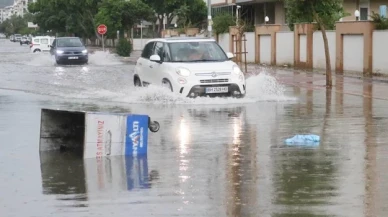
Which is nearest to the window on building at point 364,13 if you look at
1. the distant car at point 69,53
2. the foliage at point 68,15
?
the distant car at point 69,53

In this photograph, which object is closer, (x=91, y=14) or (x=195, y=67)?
(x=195, y=67)

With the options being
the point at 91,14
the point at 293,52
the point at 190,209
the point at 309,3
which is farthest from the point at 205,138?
the point at 91,14

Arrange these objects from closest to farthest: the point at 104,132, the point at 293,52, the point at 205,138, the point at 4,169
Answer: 1. the point at 4,169
2. the point at 104,132
3. the point at 205,138
4. the point at 293,52

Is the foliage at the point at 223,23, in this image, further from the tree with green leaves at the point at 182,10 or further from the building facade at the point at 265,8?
the tree with green leaves at the point at 182,10

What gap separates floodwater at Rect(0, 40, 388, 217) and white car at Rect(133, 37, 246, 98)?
0.95 ft

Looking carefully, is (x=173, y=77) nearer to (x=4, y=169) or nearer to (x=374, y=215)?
(x=4, y=169)

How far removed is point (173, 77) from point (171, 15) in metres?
50.2

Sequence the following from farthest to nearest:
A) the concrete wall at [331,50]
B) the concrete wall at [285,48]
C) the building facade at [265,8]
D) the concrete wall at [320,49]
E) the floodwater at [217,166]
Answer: the building facade at [265,8] → the concrete wall at [285,48] → the concrete wall at [320,49] → the concrete wall at [331,50] → the floodwater at [217,166]

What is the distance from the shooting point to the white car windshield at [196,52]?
19.8 metres

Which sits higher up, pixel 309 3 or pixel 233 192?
pixel 309 3

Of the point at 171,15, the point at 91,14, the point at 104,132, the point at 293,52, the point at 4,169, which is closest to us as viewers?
the point at 4,169

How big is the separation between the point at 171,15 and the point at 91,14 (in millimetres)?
19466

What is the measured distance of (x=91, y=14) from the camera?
86.0 m

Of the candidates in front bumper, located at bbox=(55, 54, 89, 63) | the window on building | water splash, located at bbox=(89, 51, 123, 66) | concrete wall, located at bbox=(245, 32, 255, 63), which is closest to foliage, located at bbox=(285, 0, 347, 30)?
concrete wall, located at bbox=(245, 32, 255, 63)
